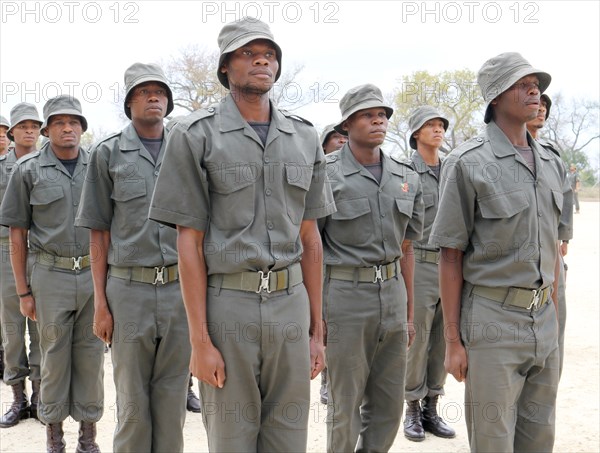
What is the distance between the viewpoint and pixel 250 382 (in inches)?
113

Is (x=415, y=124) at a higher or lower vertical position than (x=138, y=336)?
higher

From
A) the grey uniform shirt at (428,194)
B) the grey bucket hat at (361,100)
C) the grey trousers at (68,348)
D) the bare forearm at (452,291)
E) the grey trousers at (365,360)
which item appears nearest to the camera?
the bare forearm at (452,291)

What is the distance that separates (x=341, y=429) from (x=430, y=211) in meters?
2.13

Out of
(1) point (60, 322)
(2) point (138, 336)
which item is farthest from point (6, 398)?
(2) point (138, 336)

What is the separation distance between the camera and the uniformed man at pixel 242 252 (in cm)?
285

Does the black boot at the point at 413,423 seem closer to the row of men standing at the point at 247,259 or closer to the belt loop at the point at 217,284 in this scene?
the row of men standing at the point at 247,259

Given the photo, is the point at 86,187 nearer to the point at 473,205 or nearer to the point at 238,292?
the point at 238,292

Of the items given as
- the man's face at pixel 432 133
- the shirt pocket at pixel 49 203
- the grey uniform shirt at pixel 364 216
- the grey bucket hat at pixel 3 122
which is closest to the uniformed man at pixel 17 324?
the grey bucket hat at pixel 3 122

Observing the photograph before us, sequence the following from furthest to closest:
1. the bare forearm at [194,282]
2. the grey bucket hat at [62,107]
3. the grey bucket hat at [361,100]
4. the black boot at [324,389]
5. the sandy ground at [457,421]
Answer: the black boot at [324,389] < the sandy ground at [457,421] < the grey bucket hat at [62,107] < the grey bucket hat at [361,100] < the bare forearm at [194,282]

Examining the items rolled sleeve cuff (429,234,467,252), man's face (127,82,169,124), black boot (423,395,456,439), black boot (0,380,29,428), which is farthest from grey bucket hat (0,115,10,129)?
rolled sleeve cuff (429,234,467,252)

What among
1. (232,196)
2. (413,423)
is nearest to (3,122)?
(413,423)

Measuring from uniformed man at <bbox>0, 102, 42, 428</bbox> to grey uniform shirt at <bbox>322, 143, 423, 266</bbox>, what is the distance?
310 cm

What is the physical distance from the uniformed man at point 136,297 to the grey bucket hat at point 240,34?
131cm

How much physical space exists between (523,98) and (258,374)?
6.46 ft
